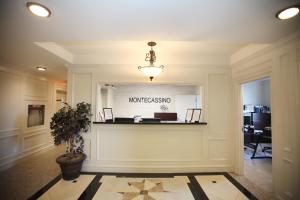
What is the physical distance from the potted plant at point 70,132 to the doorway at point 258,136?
3.49 metres

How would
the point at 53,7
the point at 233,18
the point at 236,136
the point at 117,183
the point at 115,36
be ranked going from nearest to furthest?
the point at 53,7 < the point at 233,18 < the point at 115,36 < the point at 117,183 < the point at 236,136

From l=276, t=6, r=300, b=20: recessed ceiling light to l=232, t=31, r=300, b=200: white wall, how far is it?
63 cm

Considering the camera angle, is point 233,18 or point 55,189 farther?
point 55,189

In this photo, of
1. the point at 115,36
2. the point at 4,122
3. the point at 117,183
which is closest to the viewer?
the point at 115,36

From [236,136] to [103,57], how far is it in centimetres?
345

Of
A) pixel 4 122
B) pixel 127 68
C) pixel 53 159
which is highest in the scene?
pixel 127 68

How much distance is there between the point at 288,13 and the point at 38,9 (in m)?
2.47

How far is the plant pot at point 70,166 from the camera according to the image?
3.08 metres

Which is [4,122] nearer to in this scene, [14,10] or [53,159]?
[53,159]

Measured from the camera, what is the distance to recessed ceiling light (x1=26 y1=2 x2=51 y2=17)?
4.86 ft

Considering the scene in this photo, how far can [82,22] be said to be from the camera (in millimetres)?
1811

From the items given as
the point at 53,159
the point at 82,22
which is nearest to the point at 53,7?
the point at 82,22

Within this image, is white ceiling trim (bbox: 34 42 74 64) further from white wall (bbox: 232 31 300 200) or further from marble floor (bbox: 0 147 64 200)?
white wall (bbox: 232 31 300 200)

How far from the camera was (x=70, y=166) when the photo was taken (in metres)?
3.09
